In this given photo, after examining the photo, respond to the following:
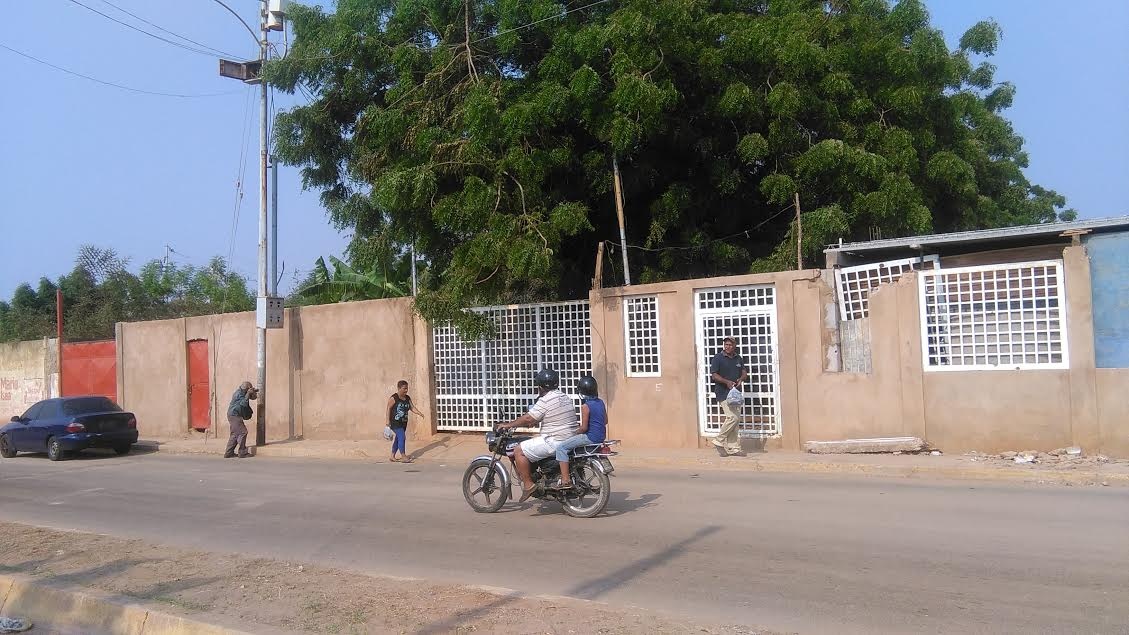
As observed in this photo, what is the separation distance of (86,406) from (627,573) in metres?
16.2

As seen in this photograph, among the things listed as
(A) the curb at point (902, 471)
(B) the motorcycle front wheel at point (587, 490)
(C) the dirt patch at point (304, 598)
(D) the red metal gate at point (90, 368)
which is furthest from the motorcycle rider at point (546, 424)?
(D) the red metal gate at point (90, 368)

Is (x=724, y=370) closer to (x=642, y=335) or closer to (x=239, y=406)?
(x=642, y=335)

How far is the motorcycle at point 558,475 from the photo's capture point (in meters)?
9.53

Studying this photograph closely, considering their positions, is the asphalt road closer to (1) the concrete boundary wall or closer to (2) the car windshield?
(1) the concrete boundary wall

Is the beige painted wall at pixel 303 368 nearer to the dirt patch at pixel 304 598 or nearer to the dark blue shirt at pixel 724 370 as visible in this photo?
the dark blue shirt at pixel 724 370

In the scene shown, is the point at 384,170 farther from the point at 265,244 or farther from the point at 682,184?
the point at 682,184

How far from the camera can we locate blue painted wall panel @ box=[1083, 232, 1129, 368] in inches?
487

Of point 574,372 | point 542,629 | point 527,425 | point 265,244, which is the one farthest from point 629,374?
point 542,629

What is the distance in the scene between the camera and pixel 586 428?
9.59m

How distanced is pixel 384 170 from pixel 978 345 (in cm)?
1078

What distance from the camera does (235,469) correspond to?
Result: 16.3 metres

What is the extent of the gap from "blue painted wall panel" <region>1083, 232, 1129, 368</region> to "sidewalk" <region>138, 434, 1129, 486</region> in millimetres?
1472

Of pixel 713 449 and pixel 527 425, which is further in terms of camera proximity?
pixel 713 449

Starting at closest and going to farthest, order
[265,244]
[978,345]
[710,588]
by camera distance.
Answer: [710,588] → [978,345] → [265,244]
